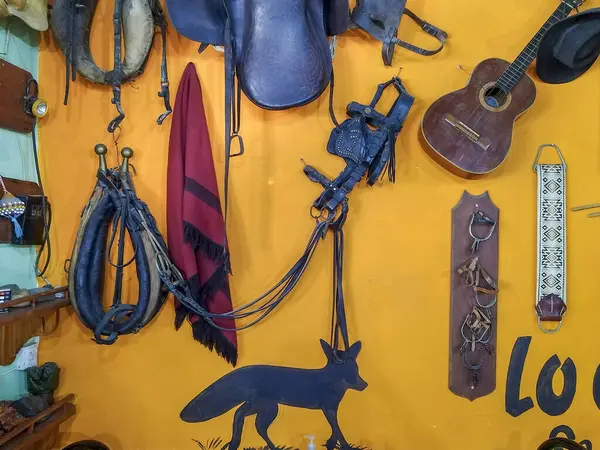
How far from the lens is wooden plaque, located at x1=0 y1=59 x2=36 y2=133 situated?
1.64 meters

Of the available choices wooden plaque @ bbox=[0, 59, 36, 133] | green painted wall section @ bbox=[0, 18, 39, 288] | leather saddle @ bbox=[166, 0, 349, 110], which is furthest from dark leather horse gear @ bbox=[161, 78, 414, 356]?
wooden plaque @ bbox=[0, 59, 36, 133]

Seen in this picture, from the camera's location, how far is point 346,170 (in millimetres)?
1849

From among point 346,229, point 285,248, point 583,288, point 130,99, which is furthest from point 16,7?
Result: point 583,288

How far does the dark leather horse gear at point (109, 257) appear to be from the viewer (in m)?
1.73

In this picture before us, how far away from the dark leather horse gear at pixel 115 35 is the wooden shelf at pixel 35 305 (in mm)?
751

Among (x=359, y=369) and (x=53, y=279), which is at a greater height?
(x=53, y=279)

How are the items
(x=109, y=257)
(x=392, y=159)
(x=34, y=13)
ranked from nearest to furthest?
(x=34, y=13)
(x=109, y=257)
(x=392, y=159)

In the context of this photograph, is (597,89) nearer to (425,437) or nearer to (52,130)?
(425,437)

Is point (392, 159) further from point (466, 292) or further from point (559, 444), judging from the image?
point (559, 444)

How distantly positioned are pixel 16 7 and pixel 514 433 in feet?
8.08

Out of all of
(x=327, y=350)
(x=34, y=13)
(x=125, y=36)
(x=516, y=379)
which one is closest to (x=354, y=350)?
(x=327, y=350)

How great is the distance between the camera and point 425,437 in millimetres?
1932

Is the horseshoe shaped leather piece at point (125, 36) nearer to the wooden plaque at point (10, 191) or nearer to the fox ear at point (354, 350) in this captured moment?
the wooden plaque at point (10, 191)

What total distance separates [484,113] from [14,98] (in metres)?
1.77
